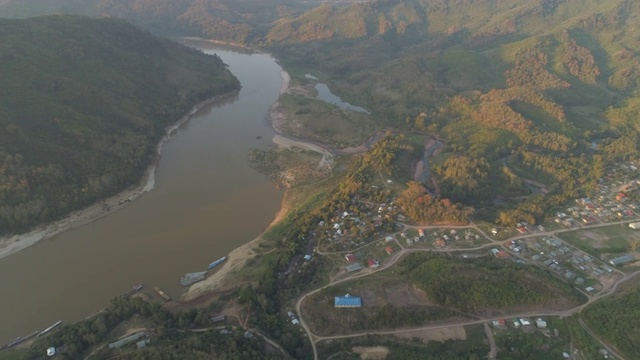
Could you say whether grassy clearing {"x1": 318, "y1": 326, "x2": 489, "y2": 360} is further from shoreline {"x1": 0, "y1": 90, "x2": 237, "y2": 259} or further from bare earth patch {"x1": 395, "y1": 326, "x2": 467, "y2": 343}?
shoreline {"x1": 0, "y1": 90, "x2": 237, "y2": 259}

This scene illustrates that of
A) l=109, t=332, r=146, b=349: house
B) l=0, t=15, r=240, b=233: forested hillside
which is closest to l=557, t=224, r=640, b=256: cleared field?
l=109, t=332, r=146, b=349: house

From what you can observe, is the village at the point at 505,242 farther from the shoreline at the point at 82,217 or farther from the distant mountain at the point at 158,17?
the distant mountain at the point at 158,17

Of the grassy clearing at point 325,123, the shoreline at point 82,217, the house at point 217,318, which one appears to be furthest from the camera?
the grassy clearing at point 325,123

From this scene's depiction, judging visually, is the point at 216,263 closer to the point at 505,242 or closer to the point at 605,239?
the point at 505,242

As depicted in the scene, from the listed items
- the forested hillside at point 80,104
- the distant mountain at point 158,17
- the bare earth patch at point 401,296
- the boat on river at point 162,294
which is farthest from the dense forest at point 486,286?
the distant mountain at point 158,17

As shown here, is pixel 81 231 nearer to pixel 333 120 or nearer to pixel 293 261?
pixel 293 261

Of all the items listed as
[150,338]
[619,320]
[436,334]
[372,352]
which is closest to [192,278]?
[150,338]
